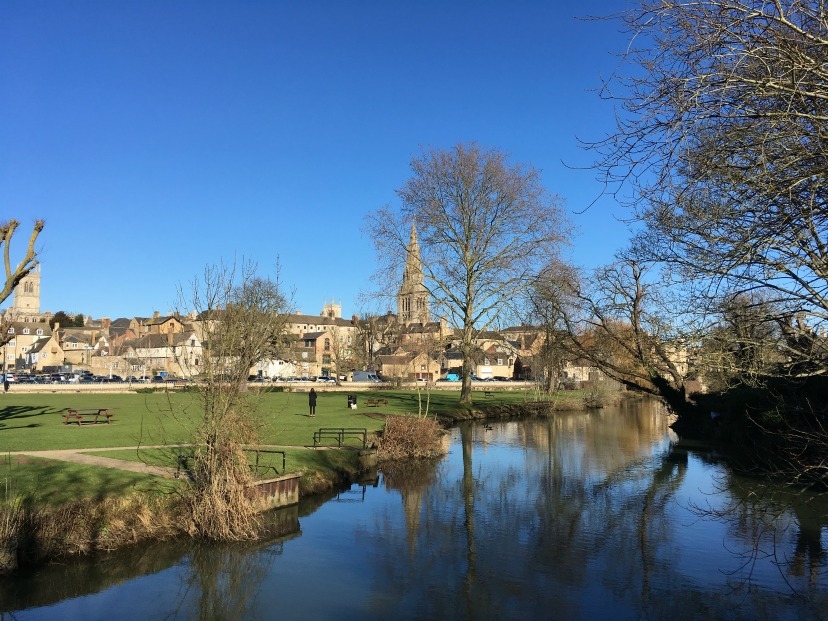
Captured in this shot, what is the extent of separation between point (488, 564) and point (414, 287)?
26.5m

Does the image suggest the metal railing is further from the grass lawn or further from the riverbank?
the riverbank

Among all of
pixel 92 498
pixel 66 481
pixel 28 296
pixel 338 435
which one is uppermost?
pixel 28 296

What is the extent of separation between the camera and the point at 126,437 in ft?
74.4

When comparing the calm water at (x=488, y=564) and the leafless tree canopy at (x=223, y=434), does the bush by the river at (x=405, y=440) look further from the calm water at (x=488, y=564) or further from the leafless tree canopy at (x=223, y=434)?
the leafless tree canopy at (x=223, y=434)

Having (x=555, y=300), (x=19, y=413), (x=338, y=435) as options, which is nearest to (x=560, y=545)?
(x=338, y=435)

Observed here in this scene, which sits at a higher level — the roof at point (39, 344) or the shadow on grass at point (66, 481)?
the roof at point (39, 344)

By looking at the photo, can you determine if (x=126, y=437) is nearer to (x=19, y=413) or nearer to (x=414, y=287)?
(x=19, y=413)

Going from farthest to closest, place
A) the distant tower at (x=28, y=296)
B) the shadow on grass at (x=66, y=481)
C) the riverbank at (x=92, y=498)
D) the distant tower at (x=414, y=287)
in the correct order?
1. the distant tower at (x=28, y=296)
2. the distant tower at (x=414, y=287)
3. the shadow on grass at (x=66, y=481)
4. the riverbank at (x=92, y=498)

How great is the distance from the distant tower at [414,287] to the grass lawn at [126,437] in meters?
6.04

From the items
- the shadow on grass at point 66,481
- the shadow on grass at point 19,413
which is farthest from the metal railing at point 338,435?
the shadow on grass at point 19,413

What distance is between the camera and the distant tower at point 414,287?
36.9 metres

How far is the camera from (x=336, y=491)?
19.2m

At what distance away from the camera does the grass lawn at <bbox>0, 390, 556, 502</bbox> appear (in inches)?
565

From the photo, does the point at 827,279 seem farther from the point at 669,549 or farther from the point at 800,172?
the point at 669,549
